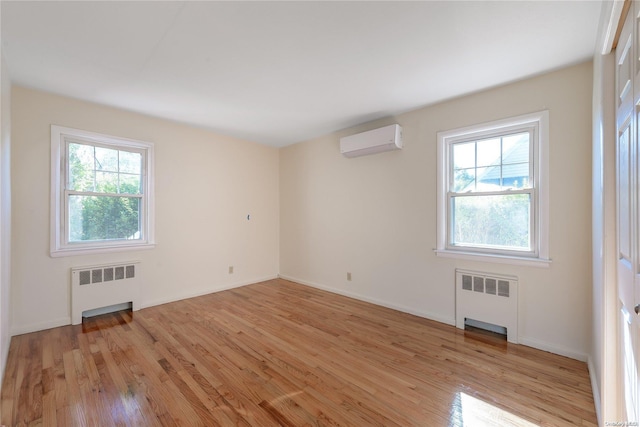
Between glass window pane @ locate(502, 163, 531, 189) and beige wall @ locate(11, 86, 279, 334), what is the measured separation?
382 cm

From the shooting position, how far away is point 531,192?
265cm

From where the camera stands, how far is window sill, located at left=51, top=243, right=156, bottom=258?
305 centimetres

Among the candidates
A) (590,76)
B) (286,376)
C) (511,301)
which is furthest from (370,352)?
(590,76)

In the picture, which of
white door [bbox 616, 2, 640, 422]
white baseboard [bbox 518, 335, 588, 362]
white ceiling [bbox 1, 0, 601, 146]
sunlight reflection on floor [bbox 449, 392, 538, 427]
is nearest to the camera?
white door [bbox 616, 2, 640, 422]

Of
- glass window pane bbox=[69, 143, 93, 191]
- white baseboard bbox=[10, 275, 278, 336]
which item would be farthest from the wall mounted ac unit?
glass window pane bbox=[69, 143, 93, 191]

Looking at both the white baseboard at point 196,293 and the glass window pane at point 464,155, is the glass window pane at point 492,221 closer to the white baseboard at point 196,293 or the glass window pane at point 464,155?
the glass window pane at point 464,155

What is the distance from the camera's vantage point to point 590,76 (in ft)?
7.64

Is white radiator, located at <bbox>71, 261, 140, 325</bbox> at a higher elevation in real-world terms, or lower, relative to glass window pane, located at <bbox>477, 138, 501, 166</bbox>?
lower

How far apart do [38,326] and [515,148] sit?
17.9ft

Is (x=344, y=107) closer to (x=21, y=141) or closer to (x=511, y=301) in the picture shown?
(x=511, y=301)

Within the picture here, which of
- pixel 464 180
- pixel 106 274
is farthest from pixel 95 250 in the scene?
pixel 464 180

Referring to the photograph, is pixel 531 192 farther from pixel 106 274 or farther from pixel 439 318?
pixel 106 274

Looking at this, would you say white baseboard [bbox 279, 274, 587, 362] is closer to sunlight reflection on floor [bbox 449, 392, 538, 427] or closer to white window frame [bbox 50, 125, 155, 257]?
sunlight reflection on floor [bbox 449, 392, 538, 427]

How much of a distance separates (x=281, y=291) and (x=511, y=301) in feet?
10.3
